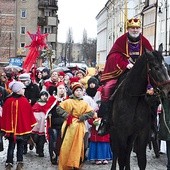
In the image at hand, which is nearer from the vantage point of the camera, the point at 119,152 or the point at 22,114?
the point at 119,152

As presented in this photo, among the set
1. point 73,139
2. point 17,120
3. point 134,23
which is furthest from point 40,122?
point 134,23

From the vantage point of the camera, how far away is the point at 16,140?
9367mm

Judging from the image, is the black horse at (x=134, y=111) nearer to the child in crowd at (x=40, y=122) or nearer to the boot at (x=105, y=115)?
the boot at (x=105, y=115)

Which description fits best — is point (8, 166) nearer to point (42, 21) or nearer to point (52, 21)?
point (42, 21)

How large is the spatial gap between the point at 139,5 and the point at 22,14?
1898 cm

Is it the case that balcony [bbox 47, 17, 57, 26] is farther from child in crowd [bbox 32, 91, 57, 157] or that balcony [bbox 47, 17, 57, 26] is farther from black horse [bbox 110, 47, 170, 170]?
black horse [bbox 110, 47, 170, 170]

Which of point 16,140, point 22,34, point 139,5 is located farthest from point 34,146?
point 22,34

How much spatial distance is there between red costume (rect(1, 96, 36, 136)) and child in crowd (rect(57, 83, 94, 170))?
0.69 metres

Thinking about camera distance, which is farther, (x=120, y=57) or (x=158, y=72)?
(x=120, y=57)

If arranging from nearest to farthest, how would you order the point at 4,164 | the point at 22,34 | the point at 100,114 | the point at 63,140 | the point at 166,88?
the point at 166,88 → the point at 100,114 → the point at 63,140 → the point at 4,164 → the point at 22,34

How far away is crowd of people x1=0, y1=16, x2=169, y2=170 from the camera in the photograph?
297 inches

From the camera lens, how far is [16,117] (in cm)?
930

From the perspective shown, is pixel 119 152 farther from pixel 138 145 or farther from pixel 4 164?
pixel 4 164

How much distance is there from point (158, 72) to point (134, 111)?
3.07 ft
